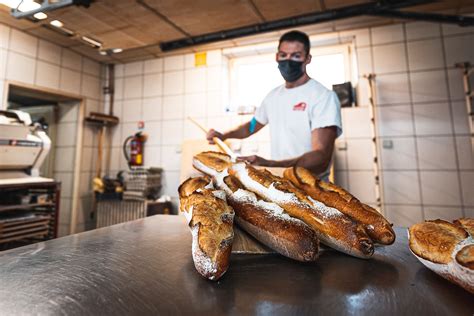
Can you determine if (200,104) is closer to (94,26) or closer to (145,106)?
(145,106)

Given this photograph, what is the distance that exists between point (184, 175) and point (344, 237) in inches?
107

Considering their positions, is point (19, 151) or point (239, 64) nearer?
point (19, 151)

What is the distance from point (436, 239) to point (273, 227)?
27 centimetres

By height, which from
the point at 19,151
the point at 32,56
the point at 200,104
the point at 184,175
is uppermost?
the point at 32,56

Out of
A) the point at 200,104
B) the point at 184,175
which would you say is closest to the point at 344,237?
the point at 184,175

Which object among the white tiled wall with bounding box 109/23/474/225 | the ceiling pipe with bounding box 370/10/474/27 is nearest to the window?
the white tiled wall with bounding box 109/23/474/225

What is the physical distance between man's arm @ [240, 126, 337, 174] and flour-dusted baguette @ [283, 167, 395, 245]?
38cm

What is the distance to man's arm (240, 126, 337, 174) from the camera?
3.82 feet

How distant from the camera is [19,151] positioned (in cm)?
212

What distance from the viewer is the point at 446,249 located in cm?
41

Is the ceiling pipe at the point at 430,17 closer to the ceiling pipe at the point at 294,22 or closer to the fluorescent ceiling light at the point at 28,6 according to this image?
the ceiling pipe at the point at 294,22

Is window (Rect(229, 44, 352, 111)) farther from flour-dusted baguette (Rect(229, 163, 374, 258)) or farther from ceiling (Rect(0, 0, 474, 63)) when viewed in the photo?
flour-dusted baguette (Rect(229, 163, 374, 258))

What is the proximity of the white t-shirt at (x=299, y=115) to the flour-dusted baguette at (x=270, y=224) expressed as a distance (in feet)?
3.01

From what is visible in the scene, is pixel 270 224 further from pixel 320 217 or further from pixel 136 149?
pixel 136 149
